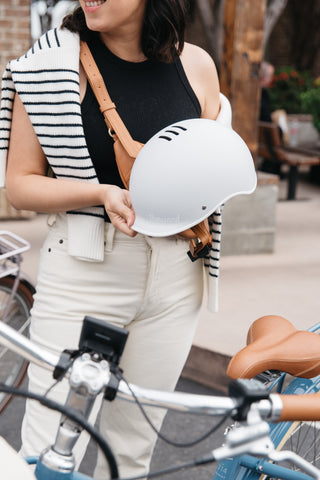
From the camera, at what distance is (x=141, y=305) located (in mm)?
2020

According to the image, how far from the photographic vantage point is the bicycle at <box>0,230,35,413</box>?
3398 mm

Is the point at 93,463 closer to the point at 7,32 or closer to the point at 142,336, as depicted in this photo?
the point at 142,336

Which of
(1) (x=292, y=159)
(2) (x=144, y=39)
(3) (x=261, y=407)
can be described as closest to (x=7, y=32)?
(1) (x=292, y=159)

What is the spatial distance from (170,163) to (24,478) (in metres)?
0.69

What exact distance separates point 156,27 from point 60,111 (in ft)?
1.22

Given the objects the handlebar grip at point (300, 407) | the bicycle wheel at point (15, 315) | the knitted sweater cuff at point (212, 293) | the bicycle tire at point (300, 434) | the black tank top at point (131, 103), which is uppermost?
the black tank top at point (131, 103)

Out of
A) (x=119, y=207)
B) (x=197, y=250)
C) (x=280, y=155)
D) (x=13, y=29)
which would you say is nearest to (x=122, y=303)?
(x=197, y=250)

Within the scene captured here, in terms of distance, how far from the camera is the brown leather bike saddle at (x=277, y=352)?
153 cm

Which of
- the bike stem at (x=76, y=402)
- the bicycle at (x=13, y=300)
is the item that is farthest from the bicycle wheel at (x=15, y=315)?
the bike stem at (x=76, y=402)

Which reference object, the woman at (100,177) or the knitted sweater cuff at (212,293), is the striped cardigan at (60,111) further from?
the knitted sweater cuff at (212,293)

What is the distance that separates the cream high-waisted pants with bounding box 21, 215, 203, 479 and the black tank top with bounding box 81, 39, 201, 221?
0.65 feet

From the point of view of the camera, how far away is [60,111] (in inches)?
73.8

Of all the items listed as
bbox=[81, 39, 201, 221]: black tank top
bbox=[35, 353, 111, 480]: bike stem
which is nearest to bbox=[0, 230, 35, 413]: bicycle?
bbox=[81, 39, 201, 221]: black tank top

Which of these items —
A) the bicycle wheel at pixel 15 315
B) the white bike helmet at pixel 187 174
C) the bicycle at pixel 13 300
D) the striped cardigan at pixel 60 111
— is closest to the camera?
the white bike helmet at pixel 187 174
